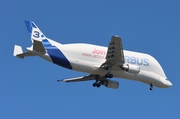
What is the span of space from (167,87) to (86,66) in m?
13.4

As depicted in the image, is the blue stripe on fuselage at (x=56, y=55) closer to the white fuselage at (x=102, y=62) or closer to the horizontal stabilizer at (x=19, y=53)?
the white fuselage at (x=102, y=62)

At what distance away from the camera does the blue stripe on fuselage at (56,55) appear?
5581 cm

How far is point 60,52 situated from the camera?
56.3 metres

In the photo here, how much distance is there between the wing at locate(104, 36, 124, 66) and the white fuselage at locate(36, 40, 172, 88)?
140 centimetres

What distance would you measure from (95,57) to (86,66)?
1.77 metres

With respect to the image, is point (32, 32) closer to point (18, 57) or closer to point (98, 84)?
point (18, 57)

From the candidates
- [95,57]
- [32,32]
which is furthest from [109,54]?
[32,32]

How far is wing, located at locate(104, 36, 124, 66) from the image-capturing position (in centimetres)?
5378

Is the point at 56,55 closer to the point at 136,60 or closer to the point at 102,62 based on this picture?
the point at 102,62

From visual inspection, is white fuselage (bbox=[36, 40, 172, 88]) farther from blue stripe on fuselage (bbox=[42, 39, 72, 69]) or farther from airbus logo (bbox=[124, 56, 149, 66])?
blue stripe on fuselage (bbox=[42, 39, 72, 69])

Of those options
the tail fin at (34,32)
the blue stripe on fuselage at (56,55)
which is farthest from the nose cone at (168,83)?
the tail fin at (34,32)

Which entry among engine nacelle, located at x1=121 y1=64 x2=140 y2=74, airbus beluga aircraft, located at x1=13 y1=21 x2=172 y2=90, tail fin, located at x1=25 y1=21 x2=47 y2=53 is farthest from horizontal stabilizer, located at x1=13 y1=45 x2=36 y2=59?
engine nacelle, located at x1=121 y1=64 x2=140 y2=74

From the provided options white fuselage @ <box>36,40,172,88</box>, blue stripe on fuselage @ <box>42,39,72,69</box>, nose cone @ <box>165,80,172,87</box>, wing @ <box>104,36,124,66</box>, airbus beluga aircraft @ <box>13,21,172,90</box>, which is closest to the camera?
wing @ <box>104,36,124,66</box>

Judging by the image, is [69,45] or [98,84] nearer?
[69,45]
